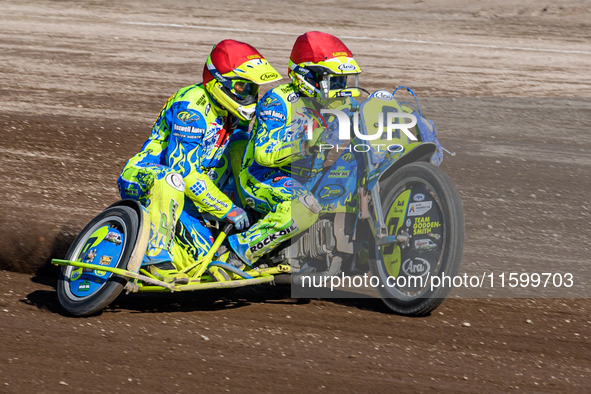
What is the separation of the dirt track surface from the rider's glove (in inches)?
26.8

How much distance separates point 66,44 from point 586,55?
11998mm

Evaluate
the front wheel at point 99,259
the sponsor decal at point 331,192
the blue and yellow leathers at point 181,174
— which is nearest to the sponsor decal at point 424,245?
the sponsor decal at point 331,192

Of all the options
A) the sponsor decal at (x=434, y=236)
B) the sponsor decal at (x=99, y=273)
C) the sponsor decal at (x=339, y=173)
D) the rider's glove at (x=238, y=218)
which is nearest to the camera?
the sponsor decal at (x=434, y=236)

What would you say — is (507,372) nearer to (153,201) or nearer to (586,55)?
(153,201)

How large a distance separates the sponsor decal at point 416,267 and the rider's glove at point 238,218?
52.3 inches

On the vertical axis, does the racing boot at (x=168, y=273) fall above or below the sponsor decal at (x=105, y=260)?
below

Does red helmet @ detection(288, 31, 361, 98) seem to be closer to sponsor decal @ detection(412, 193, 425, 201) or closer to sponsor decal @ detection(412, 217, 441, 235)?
sponsor decal @ detection(412, 193, 425, 201)

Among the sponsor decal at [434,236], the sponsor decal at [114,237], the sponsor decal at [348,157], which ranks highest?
the sponsor decal at [348,157]

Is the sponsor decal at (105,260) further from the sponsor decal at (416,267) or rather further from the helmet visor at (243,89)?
the sponsor decal at (416,267)

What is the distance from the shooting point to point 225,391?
5.34 metres

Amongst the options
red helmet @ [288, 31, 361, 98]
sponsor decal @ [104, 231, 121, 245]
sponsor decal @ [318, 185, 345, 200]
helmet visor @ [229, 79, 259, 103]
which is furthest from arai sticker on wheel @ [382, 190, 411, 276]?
sponsor decal @ [104, 231, 121, 245]

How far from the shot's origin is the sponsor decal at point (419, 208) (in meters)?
6.35

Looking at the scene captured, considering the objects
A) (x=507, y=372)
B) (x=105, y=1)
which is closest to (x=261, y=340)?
(x=507, y=372)

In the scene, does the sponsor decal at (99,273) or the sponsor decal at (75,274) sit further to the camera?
the sponsor decal at (75,274)
